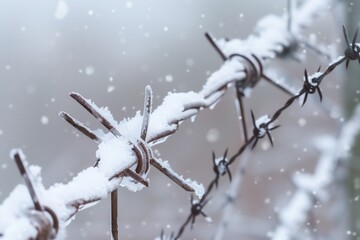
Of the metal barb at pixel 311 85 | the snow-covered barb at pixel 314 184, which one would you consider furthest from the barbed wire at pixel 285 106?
the snow-covered barb at pixel 314 184

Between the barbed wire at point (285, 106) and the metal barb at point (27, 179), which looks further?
the barbed wire at point (285, 106)

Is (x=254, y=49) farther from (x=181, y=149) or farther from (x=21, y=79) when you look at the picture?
(x=21, y=79)

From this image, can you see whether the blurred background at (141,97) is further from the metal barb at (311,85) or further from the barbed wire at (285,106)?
the metal barb at (311,85)

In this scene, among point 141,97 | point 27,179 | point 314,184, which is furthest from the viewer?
point 141,97

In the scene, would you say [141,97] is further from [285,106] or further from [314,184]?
[285,106]

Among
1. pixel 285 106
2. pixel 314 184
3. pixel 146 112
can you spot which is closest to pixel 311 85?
pixel 285 106

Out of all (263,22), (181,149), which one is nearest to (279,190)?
(181,149)
